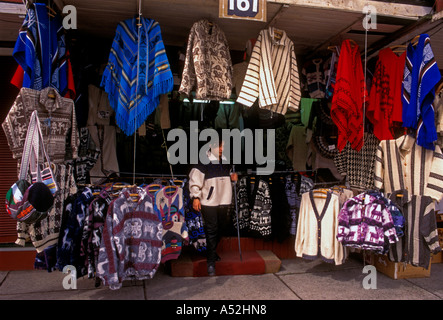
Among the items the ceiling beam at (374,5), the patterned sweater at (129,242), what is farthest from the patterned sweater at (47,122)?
the ceiling beam at (374,5)

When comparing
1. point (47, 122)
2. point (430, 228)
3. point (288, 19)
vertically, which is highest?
point (288, 19)

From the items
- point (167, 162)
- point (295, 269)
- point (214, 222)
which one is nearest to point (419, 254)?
point (295, 269)

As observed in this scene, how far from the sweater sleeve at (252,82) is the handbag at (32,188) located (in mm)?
2384

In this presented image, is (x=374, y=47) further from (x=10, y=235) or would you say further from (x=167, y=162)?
(x=10, y=235)

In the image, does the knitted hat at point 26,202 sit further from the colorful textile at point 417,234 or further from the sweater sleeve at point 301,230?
the colorful textile at point 417,234

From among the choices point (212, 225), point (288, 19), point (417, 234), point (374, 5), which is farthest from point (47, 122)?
point (417, 234)

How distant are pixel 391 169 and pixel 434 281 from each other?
1.79 metres

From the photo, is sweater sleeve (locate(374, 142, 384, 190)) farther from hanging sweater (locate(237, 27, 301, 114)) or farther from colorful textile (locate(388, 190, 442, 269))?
hanging sweater (locate(237, 27, 301, 114))

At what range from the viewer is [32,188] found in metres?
3.50

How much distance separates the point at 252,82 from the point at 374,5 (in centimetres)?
175

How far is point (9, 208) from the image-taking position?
3471mm

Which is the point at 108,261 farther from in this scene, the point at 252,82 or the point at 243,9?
the point at 243,9

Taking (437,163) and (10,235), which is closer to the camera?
(437,163)

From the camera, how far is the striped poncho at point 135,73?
441 cm
